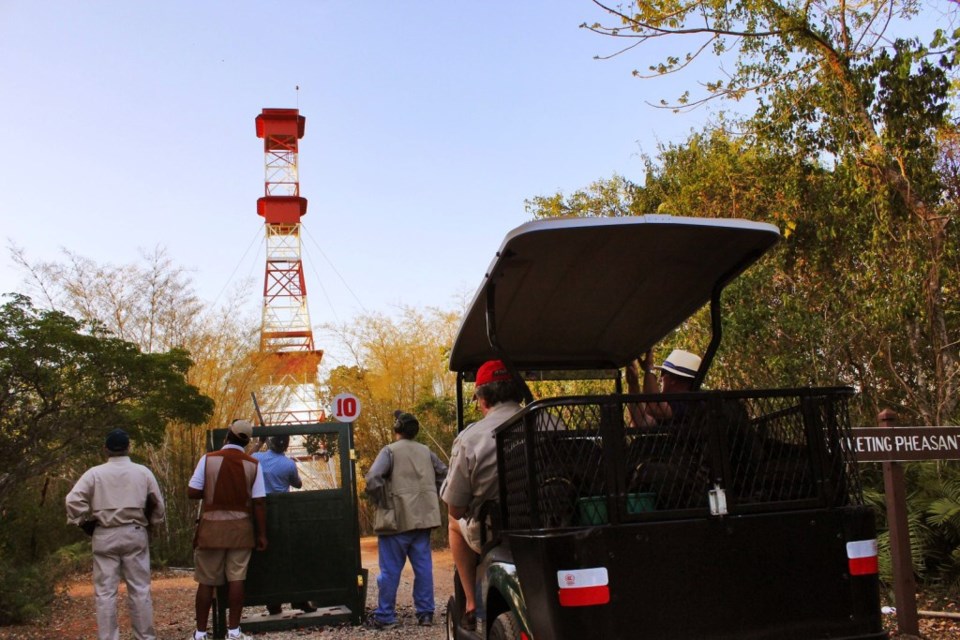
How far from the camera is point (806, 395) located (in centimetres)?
378

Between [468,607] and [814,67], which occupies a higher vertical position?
[814,67]

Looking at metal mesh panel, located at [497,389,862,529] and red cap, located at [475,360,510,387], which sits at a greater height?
red cap, located at [475,360,510,387]

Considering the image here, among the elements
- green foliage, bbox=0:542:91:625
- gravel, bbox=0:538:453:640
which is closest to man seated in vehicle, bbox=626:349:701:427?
gravel, bbox=0:538:453:640

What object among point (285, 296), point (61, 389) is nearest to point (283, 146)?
point (285, 296)

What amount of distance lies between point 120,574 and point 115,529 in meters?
0.41

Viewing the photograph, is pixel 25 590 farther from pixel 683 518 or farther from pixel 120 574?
pixel 683 518

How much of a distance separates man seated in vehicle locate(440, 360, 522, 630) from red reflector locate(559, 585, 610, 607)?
1.42 meters

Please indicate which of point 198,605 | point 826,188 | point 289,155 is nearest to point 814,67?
point 826,188

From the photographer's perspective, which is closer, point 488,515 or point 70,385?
point 488,515

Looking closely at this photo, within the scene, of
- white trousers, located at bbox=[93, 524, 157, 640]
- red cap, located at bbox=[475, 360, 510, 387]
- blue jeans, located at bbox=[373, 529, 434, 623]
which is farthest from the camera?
blue jeans, located at bbox=[373, 529, 434, 623]

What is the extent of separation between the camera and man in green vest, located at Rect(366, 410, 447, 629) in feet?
28.6

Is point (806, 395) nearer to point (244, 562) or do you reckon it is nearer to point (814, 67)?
point (244, 562)

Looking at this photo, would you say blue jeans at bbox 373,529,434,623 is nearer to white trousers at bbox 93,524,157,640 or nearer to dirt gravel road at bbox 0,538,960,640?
dirt gravel road at bbox 0,538,960,640

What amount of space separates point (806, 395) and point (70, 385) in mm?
8494
